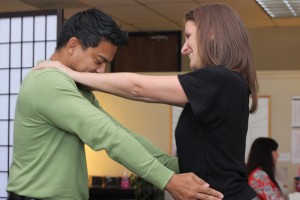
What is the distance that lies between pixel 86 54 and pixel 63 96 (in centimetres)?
27

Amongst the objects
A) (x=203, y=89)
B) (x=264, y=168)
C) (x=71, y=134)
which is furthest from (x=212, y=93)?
(x=264, y=168)

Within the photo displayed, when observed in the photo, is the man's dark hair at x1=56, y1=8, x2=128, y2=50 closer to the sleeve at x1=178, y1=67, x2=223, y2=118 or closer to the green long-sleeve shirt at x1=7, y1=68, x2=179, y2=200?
the green long-sleeve shirt at x1=7, y1=68, x2=179, y2=200

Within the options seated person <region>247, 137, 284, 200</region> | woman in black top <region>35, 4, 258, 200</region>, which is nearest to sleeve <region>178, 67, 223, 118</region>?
woman in black top <region>35, 4, 258, 200</region>

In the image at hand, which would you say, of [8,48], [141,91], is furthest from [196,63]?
[8,48]

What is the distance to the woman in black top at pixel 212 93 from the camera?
5.66ft

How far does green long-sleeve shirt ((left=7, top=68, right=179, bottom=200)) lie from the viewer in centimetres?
174

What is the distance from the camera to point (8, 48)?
3361mm

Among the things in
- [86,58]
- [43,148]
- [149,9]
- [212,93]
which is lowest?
[43,148]

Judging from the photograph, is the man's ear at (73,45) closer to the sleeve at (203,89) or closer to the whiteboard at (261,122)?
the sleeve at (203,89)

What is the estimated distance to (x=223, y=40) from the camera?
70.1 inches

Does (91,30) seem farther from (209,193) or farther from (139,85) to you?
(209,193)

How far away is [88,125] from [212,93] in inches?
13.9

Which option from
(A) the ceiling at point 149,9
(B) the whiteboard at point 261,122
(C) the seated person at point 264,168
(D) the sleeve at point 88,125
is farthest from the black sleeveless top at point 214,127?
(A) the ceiling at point 149,9

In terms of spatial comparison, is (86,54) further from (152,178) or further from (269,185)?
(269,185)
